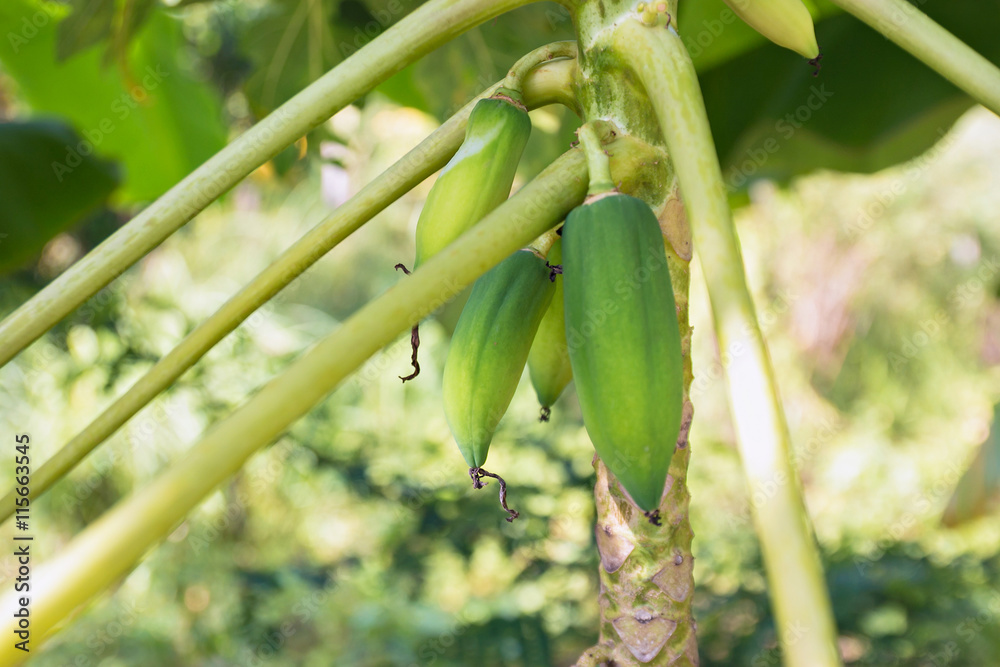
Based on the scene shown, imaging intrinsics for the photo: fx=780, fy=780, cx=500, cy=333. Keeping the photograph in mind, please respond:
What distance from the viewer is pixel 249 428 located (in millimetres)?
396

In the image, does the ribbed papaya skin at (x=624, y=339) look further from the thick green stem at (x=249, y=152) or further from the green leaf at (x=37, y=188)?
the green leaf at (x=37, y=188)

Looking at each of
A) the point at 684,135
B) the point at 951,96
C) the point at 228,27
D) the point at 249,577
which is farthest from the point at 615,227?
the point at 228,27

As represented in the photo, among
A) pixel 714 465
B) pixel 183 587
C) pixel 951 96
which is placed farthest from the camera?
pixel 714 465

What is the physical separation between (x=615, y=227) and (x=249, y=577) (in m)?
2.40

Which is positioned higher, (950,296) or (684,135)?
(950,296)

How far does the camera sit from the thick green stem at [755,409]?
374 mm

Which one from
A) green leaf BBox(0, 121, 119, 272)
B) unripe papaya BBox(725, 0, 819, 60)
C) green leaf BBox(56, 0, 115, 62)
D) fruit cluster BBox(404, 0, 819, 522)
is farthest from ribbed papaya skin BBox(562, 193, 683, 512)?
green leaf BBox(0, 121, 119, 272)

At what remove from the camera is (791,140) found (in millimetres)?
1965

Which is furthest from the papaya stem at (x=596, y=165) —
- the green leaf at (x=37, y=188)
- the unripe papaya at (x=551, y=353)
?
the green leaf at (x=37, y=188)

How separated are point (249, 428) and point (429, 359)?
13.1 feet

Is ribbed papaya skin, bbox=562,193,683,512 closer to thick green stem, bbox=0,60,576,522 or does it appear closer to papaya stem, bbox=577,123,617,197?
papaya stem, bbox=577,123,617,197

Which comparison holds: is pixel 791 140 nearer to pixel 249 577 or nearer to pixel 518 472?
pixel 518 472

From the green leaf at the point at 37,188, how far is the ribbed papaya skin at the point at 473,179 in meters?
1.69

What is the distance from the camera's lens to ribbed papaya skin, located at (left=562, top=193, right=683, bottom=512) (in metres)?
0.48
